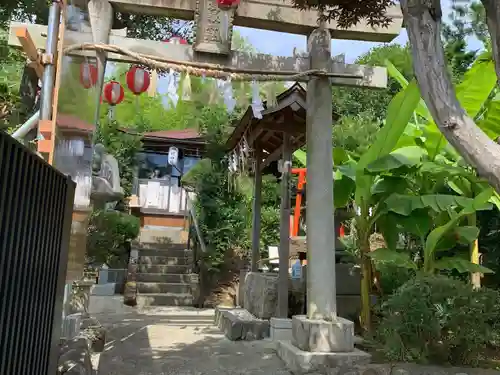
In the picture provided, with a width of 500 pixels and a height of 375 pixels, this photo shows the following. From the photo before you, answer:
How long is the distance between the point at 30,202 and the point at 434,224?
21.6ft

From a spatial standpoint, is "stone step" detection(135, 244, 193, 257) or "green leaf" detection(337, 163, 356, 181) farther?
"stone step" detection(135, 244, 193, 257)

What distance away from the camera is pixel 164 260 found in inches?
533

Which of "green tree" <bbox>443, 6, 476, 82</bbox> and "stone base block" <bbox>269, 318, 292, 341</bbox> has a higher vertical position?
"green tree" <bbox>443, 6, 476, 82</bbox>

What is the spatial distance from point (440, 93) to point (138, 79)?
4626 millimetres

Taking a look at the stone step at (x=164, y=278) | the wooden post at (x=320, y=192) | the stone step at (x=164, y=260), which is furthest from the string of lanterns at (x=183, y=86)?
the stone step at (x=164, y=260)

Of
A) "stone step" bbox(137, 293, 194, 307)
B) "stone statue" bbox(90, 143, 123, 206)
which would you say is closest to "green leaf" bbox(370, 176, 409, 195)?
"stone statue" bbox(90, 143, 123, 206)

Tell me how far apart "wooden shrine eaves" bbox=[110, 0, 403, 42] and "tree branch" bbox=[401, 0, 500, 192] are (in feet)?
10.2

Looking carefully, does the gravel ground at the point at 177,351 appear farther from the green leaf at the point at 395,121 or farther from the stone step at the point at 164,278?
the green leaf at the point at 395,121

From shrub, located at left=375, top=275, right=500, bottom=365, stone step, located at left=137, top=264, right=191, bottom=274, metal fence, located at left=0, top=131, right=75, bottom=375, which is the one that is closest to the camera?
metal fence, located at left=0, top=131, right=75, bottom=375

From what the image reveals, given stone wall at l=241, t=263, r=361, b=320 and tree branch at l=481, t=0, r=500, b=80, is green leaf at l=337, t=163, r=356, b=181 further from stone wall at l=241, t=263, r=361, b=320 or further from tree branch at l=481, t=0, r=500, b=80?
tree branch at l=481, t=0, r=500, b=80

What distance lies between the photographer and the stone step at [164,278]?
12519 millimetres

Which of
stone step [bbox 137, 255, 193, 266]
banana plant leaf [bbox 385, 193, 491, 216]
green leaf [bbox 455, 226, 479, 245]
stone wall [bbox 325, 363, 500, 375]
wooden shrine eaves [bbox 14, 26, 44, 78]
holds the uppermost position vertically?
wooden shrine eaves [bbox 14, 26, 44, 78]

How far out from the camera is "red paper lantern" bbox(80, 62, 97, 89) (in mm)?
4738

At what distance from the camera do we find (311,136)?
6363mm
